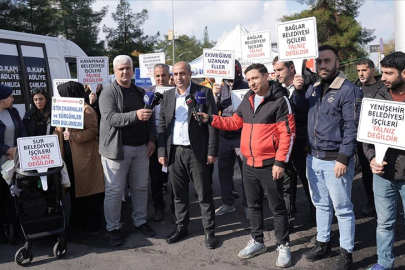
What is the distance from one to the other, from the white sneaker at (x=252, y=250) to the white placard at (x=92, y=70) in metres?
3.55

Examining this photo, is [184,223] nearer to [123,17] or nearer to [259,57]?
[259,57]

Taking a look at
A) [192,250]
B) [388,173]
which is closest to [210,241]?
[192,250]

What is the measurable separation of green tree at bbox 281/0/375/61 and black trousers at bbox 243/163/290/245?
23658 millimetres

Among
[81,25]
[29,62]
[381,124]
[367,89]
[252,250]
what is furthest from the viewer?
[81,25]

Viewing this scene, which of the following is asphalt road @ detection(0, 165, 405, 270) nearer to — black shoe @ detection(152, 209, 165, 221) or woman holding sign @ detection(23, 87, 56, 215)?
black shoe @ detection(152, 209, 165, 221)

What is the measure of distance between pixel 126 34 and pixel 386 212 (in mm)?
30695

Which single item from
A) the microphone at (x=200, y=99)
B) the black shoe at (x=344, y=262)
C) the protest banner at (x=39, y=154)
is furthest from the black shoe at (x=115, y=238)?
the black shoe at (x=344, y=262)

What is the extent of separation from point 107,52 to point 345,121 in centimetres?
2914

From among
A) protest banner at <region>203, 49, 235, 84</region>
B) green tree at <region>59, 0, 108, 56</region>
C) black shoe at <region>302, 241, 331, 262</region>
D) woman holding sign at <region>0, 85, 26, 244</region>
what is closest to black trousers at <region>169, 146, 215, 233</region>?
black shoe at <region>302, 241, 331, 262</region>

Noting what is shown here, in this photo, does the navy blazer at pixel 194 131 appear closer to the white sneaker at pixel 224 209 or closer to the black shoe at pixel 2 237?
the white sneaker at pixel 224 209

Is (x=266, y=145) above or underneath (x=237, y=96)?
underneath

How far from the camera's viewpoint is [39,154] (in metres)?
4.18

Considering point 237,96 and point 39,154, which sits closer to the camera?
point 39,154

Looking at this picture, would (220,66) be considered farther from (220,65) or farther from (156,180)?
(156,180)
